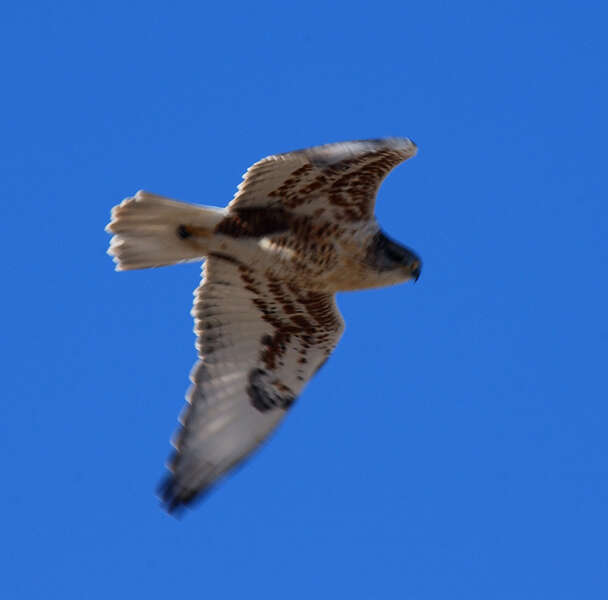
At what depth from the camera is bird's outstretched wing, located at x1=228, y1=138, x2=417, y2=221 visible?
950 cm

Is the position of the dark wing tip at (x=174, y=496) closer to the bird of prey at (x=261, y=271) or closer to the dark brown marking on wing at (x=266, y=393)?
the bird of prey at (x=261, y=271)

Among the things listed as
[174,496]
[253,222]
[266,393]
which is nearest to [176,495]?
[174,496]

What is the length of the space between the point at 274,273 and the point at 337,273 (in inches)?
20.0

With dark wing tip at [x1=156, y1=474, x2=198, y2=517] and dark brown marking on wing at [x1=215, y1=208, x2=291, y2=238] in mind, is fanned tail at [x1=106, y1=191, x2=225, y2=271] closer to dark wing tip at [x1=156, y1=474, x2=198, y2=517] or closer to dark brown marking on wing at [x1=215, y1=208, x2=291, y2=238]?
dark brown marking on wing at [x1=215, y1=208, x2=291, y2=238]

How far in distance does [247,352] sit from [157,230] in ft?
4.46

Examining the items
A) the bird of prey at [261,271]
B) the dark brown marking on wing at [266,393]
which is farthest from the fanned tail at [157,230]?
the dark brown marking on wing at [266,393]

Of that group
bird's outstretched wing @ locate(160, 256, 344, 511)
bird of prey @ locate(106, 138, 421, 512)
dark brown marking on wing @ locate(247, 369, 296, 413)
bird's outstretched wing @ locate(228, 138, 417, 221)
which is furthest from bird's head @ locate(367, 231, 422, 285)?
dark brown marking on wing @ locate(247, 369, 296, 413)

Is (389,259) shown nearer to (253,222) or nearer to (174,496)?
(253,222)

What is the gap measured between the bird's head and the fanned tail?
1275 millimetres

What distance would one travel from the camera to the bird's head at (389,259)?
34.8 ft

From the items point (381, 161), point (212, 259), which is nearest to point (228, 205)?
point (212, 259)

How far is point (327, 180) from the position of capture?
1003 cm

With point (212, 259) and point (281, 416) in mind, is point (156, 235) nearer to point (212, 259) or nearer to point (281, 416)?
point (212, 259)

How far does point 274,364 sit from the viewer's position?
11.1m
